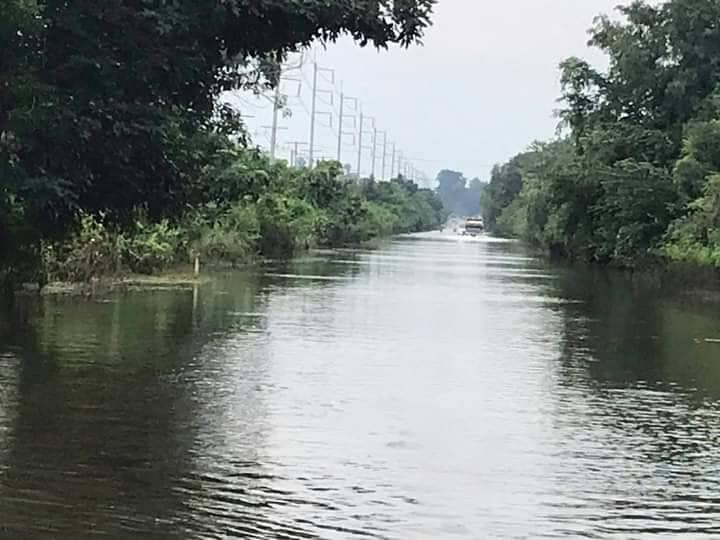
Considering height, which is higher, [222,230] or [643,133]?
[643,133]

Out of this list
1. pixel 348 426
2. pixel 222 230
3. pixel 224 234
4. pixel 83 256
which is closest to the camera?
pixel 348 426

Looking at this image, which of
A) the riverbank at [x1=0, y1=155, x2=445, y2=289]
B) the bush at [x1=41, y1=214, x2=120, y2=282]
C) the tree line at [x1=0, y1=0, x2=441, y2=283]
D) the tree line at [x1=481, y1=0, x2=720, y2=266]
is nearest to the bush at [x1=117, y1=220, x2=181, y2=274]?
the riverbank at [x1=0, y1=155, x2=445, y2=289]

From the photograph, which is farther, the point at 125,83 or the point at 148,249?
the point at 148,249

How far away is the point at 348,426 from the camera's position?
12.9 meters

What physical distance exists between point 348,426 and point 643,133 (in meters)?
45.9

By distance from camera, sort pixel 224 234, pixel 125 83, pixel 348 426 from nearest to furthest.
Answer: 1. pixel 348 426
2. pixel 125 83
3. pixel 224 234

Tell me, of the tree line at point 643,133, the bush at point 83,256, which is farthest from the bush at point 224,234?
the tree line at point 643,133

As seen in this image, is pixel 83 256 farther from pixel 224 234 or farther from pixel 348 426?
pixel 224 234

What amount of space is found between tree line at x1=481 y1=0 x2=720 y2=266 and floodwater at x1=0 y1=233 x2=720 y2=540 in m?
24.0

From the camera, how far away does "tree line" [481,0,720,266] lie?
1948 inches

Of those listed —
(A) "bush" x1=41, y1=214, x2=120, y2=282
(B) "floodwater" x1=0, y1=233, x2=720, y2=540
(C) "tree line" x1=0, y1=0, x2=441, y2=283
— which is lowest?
(B) "floodwater" x1=0, y1=233, x2=720, y2=540

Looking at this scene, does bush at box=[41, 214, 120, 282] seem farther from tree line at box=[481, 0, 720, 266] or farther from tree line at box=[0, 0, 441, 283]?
tree line at box=[481, 0, 720, 266]

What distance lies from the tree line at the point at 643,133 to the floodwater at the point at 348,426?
944 inches

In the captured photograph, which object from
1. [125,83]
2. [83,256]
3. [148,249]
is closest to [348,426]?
[125,83]
